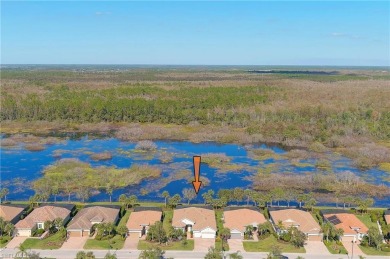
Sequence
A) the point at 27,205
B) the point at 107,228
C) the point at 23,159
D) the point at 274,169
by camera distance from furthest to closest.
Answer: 1. the point at 23,159
2. the point at 274,169
3. the point at 27,205
4. the point at 107,228

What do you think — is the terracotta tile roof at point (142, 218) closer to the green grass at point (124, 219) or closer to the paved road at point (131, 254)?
the green grass at point (124, 219)

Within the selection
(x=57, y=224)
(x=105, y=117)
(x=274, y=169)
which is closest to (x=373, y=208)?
(x=274, y=169)

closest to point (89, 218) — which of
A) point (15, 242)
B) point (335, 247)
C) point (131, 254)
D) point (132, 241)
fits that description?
point (132, 241)

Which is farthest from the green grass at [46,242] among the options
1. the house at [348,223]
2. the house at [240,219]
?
the house at [348,223]

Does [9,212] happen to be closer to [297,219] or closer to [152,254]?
[152,254]

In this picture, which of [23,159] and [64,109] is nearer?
[23,159]

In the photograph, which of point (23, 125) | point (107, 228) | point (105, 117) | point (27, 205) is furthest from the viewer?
point (105, 117)

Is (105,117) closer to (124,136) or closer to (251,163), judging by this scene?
(124,136)
